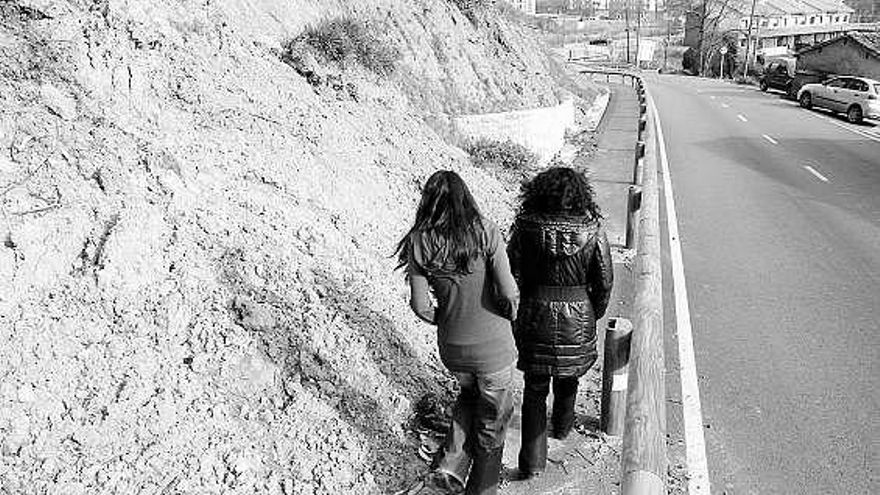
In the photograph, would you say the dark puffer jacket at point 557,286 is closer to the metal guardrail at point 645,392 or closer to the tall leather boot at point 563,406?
the tall leather boot at point 563,406

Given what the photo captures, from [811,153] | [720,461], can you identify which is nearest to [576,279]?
[720,461]

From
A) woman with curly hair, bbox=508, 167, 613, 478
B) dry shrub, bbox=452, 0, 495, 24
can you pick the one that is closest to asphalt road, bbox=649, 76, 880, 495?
woman with curly hair, bbox=508, 167, 613, 478

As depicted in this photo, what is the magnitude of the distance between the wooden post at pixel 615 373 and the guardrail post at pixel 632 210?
4.58 m

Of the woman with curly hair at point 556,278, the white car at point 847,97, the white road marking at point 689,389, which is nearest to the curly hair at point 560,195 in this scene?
the woman with curly hair at point 556,278

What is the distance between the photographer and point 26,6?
6.23 meters

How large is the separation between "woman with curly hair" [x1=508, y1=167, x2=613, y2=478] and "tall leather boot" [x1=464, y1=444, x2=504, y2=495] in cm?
44

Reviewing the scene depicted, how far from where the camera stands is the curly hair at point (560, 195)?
4.40m

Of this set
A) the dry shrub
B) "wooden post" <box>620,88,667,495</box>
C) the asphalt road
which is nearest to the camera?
"wooden post" <box>620,88,667,495</box>

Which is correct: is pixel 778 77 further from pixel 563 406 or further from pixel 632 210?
pixel 563 406

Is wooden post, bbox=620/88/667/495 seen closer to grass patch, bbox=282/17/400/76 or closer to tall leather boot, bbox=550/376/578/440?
tall leather boot, bbox=550/376/578/440

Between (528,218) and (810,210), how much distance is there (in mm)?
10623

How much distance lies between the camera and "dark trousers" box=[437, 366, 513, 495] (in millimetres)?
4191

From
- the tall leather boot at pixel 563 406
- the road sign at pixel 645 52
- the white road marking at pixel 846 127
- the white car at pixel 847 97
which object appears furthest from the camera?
the road sign at pixel 645 52

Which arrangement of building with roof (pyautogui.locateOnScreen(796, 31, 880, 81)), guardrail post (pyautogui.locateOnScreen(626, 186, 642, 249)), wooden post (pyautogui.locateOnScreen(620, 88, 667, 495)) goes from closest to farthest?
wooden post (pyautogui.locateOnScreen(620, 88, 667, 495)) < guardrail post (pyautogui.locateOnScreen(626, 186, 642, 249)) < building with roof (pyautogui.locateOnScreen(796, 31, 880, 81))
